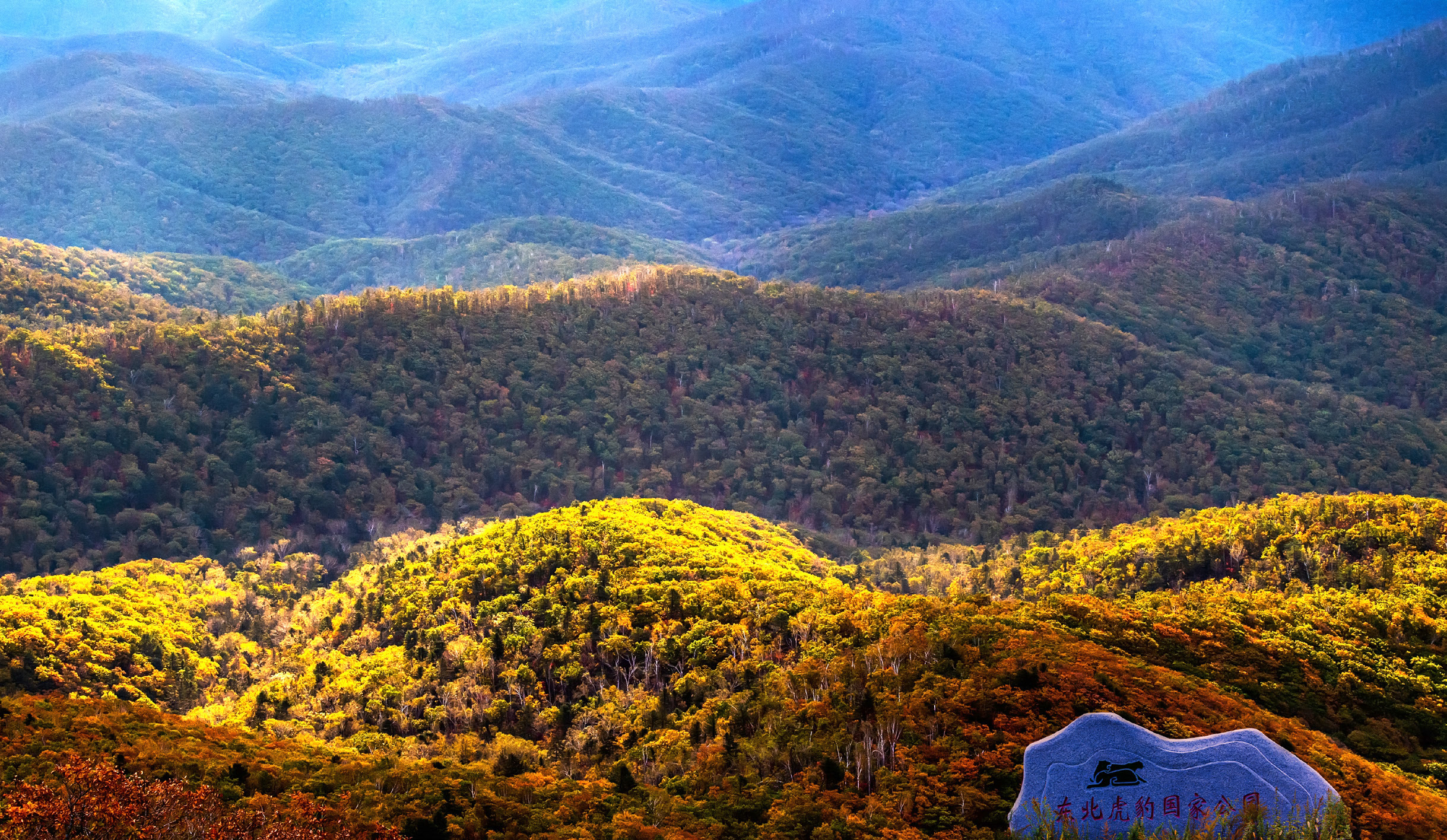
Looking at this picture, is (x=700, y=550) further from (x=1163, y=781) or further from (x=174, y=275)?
(x=174, y=275)

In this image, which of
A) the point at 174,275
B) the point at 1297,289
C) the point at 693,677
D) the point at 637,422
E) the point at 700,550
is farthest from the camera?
the point at 174,275

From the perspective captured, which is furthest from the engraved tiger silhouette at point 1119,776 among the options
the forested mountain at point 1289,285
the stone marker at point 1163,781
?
the forested mountain at point 1289,285

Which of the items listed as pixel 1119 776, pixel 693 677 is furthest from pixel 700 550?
pixel 1119 776

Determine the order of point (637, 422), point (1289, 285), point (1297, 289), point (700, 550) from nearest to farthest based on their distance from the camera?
point (700, 550) → point (637, 422) → point (1297, 289) → point (1289, 285)

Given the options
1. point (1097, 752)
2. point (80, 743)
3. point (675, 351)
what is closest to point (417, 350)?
point (675, 351)

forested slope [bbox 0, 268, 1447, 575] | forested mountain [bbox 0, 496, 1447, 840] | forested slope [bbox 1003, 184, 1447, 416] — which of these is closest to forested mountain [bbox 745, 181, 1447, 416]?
forested slope [bbox 1003, 184, 1447, 416]

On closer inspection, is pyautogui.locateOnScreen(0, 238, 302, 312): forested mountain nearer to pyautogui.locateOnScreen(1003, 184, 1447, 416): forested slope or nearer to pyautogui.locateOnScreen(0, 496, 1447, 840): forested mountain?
pyautogui.locateOnScreen(0, 496, 1447, 840): forested mountain

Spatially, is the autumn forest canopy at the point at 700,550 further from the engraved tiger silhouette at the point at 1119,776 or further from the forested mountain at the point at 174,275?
the forested mountain at the point at 174,275
